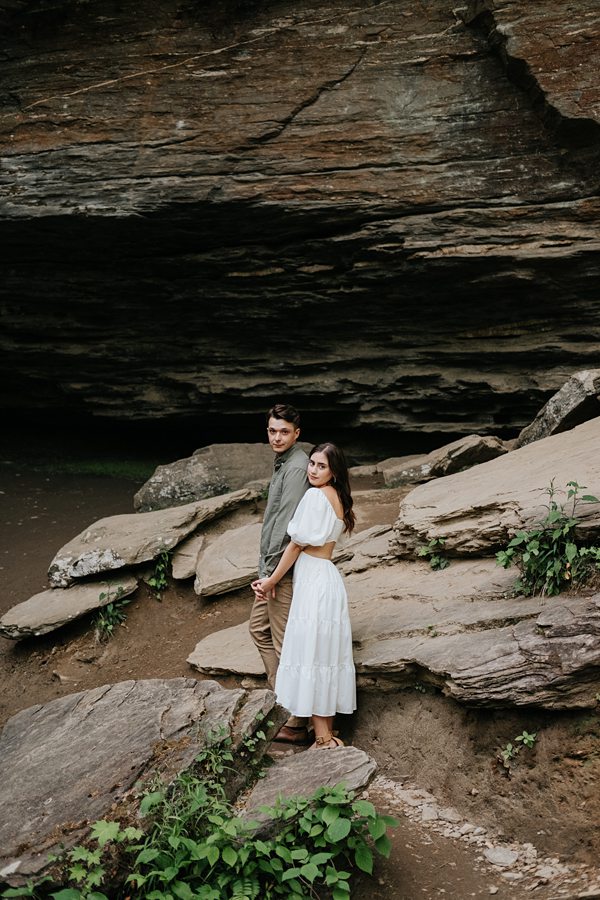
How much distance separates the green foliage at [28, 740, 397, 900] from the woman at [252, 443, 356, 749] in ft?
3.76

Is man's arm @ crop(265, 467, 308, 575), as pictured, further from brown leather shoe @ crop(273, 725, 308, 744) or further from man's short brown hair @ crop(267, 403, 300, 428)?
brown leather shoe @ crop(273, 725, 308, 744)

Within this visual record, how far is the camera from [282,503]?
5328 mm

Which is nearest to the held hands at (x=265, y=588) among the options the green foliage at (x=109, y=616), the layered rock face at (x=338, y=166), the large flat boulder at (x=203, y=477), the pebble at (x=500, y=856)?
the pebble at (x=500, y=856)

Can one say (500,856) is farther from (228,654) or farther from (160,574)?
(160,574)

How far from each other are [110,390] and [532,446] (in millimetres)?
8176

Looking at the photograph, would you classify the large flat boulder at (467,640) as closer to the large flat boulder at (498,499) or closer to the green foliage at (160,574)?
the large flat boulder at (498,499)

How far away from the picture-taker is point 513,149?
32.4 feet

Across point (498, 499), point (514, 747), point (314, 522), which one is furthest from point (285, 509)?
point (514, 747)

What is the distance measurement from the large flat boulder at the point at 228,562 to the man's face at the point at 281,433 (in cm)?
254

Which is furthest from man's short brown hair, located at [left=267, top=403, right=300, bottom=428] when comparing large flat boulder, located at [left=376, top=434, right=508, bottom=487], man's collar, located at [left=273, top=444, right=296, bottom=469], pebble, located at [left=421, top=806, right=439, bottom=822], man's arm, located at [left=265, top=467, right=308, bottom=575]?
large flat boulder, located at [left=376, top=434, right=508, bottom=487]

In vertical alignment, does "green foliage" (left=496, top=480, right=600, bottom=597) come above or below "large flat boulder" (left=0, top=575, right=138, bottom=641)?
above

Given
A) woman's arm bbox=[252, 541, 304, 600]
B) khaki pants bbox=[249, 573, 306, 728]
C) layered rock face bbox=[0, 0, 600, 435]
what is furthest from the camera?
layered rock face bbox=[0, 0, 600, 435]

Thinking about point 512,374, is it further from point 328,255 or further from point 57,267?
point 57,267

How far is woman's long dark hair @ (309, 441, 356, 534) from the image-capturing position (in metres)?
5.11
